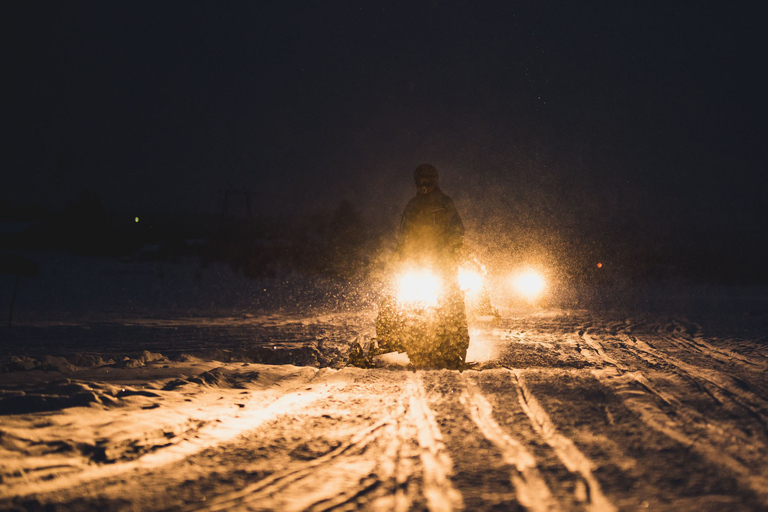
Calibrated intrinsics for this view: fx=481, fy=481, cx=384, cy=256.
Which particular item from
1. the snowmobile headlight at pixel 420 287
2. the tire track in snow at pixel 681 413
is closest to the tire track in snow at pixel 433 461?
the tire track in snow at pixel 681 413

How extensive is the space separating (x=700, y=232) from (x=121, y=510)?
7681cm

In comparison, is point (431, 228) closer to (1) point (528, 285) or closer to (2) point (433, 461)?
(2) point (433, 461)

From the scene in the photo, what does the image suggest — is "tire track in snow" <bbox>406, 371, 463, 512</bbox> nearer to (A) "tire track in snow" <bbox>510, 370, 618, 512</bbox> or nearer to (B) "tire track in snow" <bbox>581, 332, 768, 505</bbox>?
(A) "tire track in snow" <bbox>510, 370, 618, 512</bbox>

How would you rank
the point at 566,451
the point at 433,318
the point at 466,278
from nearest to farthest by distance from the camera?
the point at 566,451
the point at 433,318
the point at 466,278

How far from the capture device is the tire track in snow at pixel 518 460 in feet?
7.11

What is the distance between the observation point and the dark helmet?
235 inches

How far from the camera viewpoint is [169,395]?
3975 millimetres

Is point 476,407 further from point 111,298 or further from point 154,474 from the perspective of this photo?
point 111,298

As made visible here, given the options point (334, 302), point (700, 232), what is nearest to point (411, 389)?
point (334, 302)

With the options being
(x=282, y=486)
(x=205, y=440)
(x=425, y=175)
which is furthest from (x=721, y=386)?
(x=205, y=440)

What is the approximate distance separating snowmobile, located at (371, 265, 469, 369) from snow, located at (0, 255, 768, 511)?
0.38 meters

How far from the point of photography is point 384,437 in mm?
3162

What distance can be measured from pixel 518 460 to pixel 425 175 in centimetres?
393

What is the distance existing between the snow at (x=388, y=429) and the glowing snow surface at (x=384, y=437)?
0.05 feet
